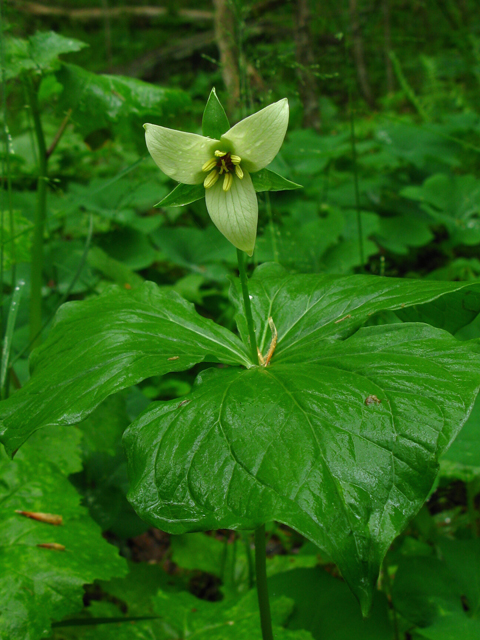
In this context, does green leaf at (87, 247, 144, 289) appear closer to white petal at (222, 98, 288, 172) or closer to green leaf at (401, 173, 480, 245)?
white petal at (222, 98, 288, 172)

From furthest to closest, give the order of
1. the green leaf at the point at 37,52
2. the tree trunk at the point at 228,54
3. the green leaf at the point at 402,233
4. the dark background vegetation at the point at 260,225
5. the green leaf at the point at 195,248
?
the green leaf at the point at 402,233
the green leaf at the point at 195,248
the tree trunk at the point at 228,54
the green leaf at the point at 37,52
the dark background vegetation at the point at 260,225

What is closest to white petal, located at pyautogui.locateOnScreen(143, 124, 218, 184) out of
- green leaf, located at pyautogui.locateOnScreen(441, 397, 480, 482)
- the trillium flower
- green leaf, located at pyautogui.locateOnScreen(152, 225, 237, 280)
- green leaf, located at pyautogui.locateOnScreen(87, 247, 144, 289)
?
the trillium flower

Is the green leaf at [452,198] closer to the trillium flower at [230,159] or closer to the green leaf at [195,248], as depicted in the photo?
the green leaf at [195,248]

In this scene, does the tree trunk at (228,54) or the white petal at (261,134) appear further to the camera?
the tree trunk at (228,54)

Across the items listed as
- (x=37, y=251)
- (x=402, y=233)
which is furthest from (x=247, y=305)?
(x=402, y=233)

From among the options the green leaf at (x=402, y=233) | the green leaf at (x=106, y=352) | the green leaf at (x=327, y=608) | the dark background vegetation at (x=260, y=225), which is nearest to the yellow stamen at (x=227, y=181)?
the green leaf at (x=106, y=352)

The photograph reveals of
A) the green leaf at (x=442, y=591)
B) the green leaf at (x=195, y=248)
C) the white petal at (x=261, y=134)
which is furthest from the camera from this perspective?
the green leaf at (x=195, y=248)

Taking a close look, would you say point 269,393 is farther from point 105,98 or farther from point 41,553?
point 105,98
